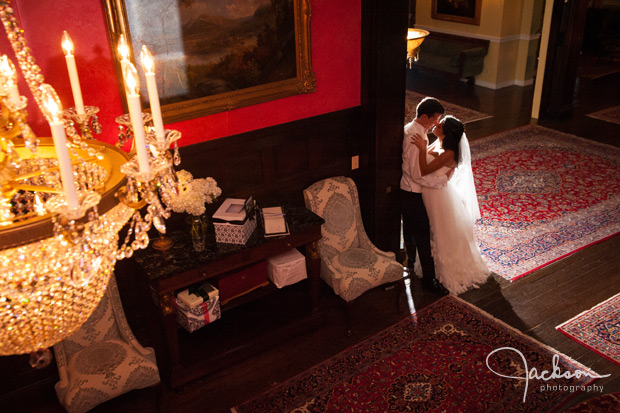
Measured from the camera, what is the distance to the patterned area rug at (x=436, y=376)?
3674mm

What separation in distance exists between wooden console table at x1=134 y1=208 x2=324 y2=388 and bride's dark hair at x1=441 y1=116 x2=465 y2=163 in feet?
4.29

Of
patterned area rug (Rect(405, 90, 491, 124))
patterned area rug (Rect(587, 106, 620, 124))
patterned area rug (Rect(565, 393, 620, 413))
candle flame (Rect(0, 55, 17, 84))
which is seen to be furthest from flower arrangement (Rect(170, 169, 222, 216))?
patterned area rug (Rect(587, 106, 620, 124))

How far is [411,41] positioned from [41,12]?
329 cm

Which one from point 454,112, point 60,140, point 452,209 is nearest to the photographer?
point 60,140

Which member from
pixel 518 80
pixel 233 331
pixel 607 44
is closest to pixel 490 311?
pixel 233 331

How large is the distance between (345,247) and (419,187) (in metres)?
0.81

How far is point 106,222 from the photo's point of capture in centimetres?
139

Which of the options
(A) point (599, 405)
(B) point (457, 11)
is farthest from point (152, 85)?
(B) point (457, 11)

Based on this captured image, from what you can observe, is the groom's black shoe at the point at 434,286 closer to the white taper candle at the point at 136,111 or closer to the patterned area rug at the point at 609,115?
the white taper candle at the point at 136,111

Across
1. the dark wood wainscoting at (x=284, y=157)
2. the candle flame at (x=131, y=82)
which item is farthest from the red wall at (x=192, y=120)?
the candle flame at (x=131, y=82)

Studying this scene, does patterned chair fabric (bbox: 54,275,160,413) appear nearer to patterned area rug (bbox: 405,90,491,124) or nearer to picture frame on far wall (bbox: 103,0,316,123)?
picture frame on far wall (bbox: 103,0,316,123)

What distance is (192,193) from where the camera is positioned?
3.63 meters

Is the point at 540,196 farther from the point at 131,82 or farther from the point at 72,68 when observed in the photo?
the point at 131,82

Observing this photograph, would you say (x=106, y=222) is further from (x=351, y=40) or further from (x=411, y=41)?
(x=411, y=41)
